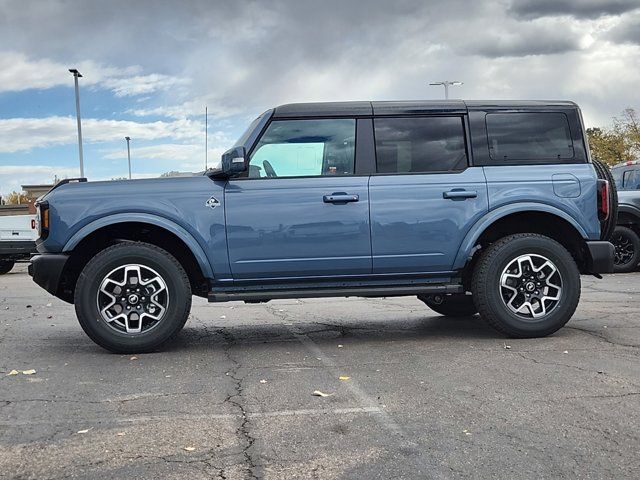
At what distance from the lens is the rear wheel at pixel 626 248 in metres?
12.2

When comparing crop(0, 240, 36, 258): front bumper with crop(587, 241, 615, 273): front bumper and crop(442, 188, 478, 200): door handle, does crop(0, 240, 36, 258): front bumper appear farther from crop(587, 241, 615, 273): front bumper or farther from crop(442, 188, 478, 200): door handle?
crop(587, 241, 615, 273): front bumper

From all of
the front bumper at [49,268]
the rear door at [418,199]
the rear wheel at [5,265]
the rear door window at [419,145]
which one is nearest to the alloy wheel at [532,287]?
the rear door at [418,199]

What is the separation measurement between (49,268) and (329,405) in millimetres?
2720

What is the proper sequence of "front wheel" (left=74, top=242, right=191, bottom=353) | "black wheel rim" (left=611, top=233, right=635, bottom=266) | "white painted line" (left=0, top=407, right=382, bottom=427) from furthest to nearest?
"black wheel rim" (left=611, top=233, right=635, bottom=266) < "front wheel" (left=74, top=242, right=191, bottom=353) < "white painted line" (left=0, top=407, right=382, bottom=427)

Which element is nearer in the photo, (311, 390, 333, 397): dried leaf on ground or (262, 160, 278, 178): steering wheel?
(311, 390, 333, 397): dried leaf on ground

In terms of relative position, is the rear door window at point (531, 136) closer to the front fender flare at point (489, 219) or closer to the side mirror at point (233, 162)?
the front fender flare at point (489, 219)

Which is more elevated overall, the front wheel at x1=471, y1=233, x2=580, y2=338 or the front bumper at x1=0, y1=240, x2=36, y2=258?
the front bumper at x1=0, y1=240, x2=36, y2=258

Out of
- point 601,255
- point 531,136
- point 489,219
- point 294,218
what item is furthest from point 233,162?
point 601,255

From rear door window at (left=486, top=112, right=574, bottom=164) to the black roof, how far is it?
0.35 feet

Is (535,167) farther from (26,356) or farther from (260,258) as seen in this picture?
(26,356)

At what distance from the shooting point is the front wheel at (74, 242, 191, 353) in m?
5.34

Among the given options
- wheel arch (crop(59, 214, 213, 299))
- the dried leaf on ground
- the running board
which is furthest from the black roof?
the dried leaf on ground

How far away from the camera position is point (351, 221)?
18.1 feet

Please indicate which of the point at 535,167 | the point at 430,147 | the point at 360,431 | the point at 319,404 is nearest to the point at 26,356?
the point at 319,404
